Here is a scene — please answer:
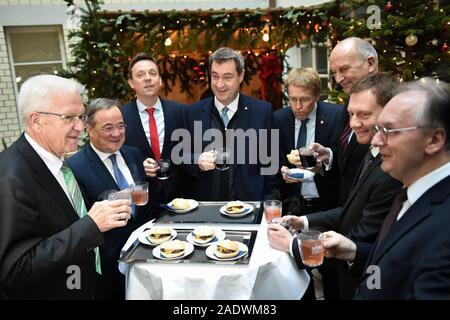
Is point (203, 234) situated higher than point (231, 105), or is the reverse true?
point (231, 105)

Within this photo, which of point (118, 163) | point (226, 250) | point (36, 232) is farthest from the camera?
point (118, 163)

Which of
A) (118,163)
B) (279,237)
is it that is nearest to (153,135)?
(118,163)

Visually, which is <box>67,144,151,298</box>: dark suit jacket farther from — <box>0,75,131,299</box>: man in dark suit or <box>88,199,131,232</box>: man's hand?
<box>88,199,131,232</box>: man's hand

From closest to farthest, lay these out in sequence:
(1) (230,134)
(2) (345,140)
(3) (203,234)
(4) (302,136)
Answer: (3) (203,234)
(2) (345,140)
(1) (230,134)
(4) (302,136)

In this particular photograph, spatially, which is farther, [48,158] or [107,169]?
[107,169]

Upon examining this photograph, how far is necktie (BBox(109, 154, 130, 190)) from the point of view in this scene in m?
2.50

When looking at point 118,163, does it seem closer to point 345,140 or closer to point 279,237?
point 279,237

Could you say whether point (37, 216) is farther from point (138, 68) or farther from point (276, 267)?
point (138, 68)

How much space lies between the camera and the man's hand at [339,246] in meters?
1.83

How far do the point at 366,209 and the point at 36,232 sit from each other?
A: 1.56 meters

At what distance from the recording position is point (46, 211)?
5.55ft

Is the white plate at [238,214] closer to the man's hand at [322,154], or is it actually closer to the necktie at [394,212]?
the man's hand at [322,154]

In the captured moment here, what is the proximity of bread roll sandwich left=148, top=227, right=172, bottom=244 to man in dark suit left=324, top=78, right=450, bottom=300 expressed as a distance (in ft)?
3.43

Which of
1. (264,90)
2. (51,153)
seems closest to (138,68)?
(51,153)
